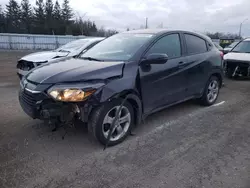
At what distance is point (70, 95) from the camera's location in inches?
115

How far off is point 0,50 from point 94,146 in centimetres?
1987

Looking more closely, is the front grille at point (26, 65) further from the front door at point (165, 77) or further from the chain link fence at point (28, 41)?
the chain link fence at point (28, 41)

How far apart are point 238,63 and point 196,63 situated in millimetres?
4877

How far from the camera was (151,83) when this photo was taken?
370cm

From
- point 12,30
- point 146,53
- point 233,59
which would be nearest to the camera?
point 146,53

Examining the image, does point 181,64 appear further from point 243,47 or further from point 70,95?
point 243,47

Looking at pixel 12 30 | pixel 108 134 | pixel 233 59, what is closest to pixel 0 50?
pixel 233 59

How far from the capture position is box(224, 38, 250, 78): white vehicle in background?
8.45 metres

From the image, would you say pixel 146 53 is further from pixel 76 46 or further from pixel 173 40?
pixel 76 46

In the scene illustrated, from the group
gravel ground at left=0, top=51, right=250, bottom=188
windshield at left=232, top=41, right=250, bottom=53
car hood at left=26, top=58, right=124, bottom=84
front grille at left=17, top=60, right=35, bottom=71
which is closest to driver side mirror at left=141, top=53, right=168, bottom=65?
car hood at left=26, top=58, right=124, bottom=84

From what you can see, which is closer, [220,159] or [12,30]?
[220,159]

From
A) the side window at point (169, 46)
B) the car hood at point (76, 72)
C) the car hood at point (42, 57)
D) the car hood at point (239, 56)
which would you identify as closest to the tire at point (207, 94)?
the side window at point (169, 46)

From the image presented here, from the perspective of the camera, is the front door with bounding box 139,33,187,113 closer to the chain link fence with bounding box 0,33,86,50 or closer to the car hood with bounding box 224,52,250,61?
the car hood with bounding box 224,52,250,61

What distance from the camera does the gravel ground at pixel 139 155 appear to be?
262 centimetres
